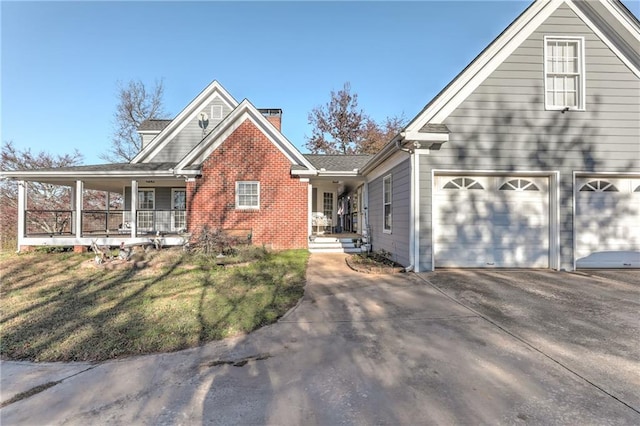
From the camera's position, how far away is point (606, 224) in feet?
26.2

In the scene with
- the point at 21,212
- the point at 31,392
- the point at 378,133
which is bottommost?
the point at 31,392

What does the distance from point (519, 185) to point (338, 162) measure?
8030 mm

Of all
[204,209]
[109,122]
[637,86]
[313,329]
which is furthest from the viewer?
[109,122]

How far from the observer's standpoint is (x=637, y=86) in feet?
26.0

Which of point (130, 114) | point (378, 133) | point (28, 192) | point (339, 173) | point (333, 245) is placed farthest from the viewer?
point (378, 133)

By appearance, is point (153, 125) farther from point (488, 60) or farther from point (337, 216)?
point (488, 60)

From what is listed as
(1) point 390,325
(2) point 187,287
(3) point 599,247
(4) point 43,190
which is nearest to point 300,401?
(1) point 390,325

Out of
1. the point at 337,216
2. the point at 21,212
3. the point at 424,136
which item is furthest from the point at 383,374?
the point at 21,212

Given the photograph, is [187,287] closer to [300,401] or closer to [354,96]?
[300,401]

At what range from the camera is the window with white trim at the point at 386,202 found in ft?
32.1

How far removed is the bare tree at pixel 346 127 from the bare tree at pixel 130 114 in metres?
15.5

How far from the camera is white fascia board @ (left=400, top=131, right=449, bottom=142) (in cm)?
736

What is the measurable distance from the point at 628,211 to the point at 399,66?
13.4m

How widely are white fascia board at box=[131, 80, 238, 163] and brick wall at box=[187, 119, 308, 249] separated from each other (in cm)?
513
